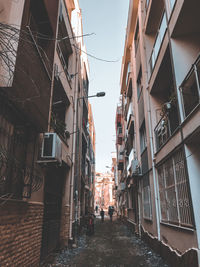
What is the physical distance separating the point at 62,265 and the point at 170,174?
4.51 m

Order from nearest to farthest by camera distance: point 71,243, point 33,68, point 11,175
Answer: point 11,175
point 33,68
point 71,243

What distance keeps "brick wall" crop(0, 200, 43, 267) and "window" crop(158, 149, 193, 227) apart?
3989 mm

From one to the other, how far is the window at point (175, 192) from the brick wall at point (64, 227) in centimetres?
420

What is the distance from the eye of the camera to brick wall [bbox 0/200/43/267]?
406 centimetres

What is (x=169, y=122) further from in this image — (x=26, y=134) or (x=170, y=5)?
(x=26, y=134)

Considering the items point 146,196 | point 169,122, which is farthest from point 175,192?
point 146,196

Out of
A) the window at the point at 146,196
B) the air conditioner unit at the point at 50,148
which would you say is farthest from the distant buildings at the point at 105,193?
the air conditioner unit at the point at 50,148

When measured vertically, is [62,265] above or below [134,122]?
below

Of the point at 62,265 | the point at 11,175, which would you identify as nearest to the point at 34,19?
the point at 11,175

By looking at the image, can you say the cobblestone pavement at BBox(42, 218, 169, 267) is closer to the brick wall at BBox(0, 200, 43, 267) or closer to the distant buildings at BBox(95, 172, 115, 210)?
the brick wall at BBox(0, 200, 43, 267)

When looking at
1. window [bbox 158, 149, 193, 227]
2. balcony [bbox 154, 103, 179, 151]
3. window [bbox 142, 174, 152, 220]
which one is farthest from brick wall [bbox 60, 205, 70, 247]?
balcony [bbox 154, 103, 179, 151]

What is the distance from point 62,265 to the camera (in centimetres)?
656

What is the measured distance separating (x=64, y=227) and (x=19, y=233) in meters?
5.09

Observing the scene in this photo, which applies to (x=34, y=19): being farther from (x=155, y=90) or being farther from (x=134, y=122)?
(x=134, y=122)
